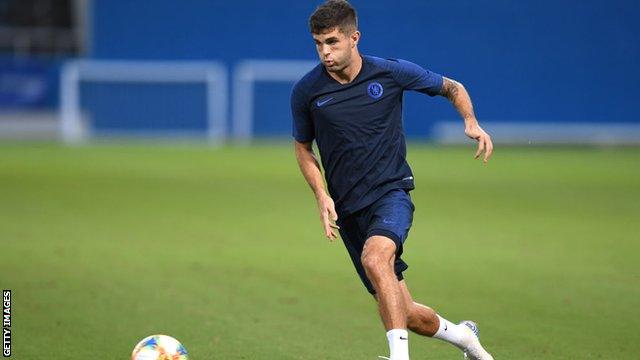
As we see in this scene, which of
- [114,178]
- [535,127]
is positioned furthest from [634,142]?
[114,178]

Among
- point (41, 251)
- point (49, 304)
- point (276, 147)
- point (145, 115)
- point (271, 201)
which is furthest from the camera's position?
point (145, 115)

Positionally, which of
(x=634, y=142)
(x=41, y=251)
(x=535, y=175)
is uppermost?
(x=41, y=251)

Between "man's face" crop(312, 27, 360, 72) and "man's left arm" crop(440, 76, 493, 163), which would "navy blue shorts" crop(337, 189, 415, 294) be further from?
"man's face" crop(312, 27, 360, 72)

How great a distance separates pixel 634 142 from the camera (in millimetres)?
37594

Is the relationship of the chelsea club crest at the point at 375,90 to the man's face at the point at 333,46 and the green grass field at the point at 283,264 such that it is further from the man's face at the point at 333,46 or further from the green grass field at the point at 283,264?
the green grass field at the point at 283,264

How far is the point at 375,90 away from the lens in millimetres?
7941

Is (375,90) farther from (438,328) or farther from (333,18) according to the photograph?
(438,328)

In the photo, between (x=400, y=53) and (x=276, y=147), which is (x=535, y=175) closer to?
(x=276, y=147)

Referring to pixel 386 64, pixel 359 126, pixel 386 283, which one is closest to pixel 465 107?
pixel 386 64

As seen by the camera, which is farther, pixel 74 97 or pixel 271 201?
pixel 74 97

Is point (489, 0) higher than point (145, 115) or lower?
higher

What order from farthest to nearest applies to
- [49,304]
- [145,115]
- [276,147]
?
[145,115], [276,147], [49,304]

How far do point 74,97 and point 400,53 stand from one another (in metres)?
9.54

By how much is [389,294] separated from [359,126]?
1.11 metres
